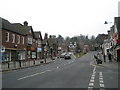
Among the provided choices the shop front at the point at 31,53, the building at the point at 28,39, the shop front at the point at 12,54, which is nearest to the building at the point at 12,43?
the shop front at the point at 12,54

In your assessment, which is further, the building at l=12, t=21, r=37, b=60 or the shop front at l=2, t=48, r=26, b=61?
the building at l=12, t=21, r=37, b=60

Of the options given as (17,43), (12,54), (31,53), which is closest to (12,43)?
(12,54)

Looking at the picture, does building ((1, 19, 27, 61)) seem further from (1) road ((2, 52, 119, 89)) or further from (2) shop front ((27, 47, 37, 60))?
(1) road ((2, 52, 119, 89))

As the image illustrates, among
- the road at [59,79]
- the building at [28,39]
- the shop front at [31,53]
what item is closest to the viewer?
the road at [59,79]

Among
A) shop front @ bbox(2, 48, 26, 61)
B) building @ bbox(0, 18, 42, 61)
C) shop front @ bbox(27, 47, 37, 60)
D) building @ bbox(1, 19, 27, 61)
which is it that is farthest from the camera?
shop front @ bbox(27, 47, 37, 60)

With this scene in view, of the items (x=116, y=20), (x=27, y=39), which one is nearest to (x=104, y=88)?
(x=116, y=20)

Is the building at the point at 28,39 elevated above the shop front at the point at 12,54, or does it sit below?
above

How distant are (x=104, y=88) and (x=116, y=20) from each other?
35.4m

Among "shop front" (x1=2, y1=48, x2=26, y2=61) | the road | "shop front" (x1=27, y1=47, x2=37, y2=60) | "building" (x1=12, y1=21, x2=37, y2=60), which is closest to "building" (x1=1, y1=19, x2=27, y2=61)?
"shop front" (x1=2, y1=48, x2=26, y2=61)

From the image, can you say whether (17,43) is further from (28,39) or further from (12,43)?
(28,39)

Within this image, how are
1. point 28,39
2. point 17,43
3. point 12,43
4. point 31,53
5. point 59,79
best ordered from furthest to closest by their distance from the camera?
point 31,53, point 28,39, point 17,43, point 12,43, point 59,79

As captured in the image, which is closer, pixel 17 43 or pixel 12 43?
pixel 12 43

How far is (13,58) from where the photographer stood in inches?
1598

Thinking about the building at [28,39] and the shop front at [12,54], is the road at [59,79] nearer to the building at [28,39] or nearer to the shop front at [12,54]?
the shop front at [12,54]
